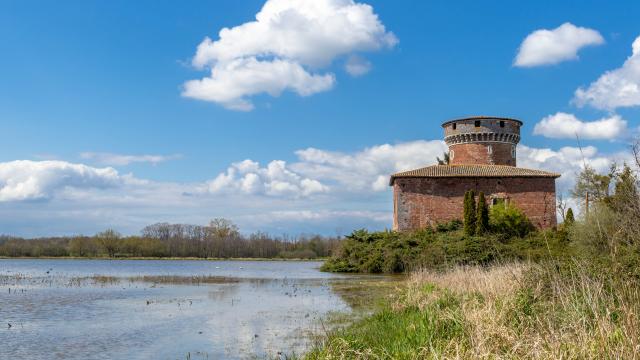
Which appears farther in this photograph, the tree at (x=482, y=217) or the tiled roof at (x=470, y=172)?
the tiled roof at (x=470, y=172)

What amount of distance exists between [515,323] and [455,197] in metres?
40.0

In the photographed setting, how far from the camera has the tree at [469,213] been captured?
4441 cm

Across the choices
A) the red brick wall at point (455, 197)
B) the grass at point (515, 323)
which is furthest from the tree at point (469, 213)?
the grass at point (515, 323)

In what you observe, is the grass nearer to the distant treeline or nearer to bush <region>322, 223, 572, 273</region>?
Result: bush <region>322, 223, 572, 273</region>

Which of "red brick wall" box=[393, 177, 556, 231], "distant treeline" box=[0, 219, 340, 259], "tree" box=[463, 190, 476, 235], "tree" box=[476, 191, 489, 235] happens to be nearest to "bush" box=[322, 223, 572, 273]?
"tree" box=[463, 190, 476, 235]

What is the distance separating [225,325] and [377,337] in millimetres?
6471

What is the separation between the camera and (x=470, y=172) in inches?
1951

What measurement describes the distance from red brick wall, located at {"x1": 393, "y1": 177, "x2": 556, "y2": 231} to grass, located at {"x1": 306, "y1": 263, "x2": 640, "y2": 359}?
33.1 metres

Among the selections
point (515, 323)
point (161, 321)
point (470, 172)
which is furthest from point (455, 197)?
point (515, 323)

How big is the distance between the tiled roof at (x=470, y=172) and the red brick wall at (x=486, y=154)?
4.08 metres

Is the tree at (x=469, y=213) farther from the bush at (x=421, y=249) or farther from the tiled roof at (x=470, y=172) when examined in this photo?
the tiled roof at (x=470, y=172)

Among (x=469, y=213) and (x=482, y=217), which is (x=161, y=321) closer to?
(x=469, y=213)

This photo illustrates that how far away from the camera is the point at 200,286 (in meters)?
31.5

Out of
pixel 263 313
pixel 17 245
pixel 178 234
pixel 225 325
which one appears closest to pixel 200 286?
pixel 263 313
